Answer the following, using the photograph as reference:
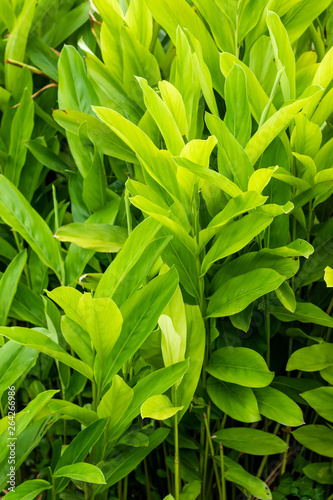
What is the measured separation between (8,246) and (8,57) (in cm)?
33

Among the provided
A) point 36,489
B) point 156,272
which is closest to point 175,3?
point 156,272

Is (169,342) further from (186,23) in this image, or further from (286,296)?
(186,23)

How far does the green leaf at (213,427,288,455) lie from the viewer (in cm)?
64

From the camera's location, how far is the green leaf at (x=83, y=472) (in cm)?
50

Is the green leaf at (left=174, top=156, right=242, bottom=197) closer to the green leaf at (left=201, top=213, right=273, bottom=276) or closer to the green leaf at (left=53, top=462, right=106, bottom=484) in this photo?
the green leaf at (left=201, top=213, right=273, bottom=276)

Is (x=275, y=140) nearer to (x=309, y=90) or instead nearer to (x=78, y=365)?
(x=309, y=90)

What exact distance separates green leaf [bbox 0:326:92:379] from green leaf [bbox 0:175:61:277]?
0.67ft

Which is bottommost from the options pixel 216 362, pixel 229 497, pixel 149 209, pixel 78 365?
pixel 229 497

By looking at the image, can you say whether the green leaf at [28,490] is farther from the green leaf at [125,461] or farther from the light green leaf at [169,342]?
the light green leaf at [169,342]

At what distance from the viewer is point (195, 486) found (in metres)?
0.66

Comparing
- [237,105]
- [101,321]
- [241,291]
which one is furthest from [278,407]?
[237,105]

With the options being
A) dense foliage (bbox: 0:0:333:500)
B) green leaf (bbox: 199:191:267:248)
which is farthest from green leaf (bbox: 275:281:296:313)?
green leaf (bbox: 199:191:267:248)

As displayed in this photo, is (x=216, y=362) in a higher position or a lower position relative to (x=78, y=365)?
lower

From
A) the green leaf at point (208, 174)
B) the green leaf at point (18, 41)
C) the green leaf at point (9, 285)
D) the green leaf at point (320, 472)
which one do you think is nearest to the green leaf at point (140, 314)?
the green leaf at point (208, 174)
